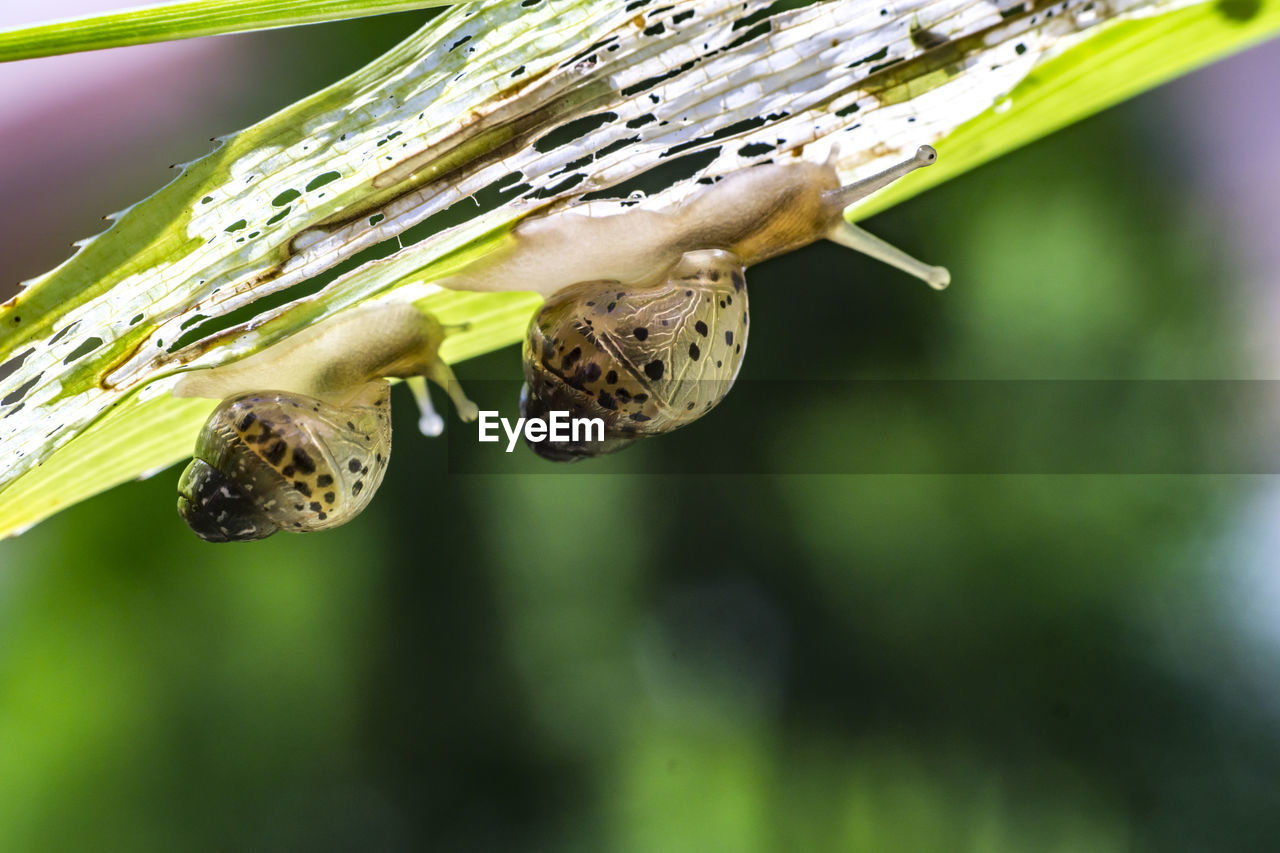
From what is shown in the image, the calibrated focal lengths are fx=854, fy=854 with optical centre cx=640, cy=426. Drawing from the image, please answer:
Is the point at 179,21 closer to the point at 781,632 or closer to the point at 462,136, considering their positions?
the point at 462,136

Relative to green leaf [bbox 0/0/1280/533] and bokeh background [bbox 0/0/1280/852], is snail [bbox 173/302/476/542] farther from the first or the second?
bokeh background [bbox 0/0/1280/852]

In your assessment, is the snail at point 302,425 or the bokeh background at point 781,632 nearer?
the snail at point 302,425

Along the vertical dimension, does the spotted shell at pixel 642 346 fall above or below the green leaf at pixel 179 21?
below

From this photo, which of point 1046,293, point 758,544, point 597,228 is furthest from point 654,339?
point 1046,293

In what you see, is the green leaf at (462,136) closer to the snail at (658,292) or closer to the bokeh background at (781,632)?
the snail at (658,292)

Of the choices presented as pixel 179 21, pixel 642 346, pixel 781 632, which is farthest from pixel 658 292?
pixel 781 632

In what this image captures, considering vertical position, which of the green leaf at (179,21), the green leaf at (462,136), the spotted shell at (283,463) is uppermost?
the green leaf at (179,21)

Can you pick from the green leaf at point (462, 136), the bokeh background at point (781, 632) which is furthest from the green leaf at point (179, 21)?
the bokeh background at point (781, 632)
